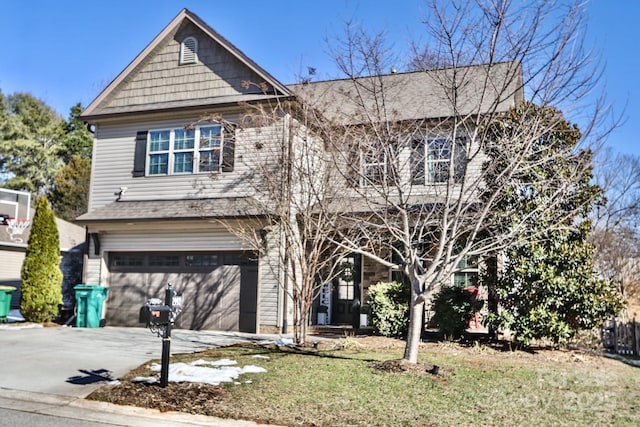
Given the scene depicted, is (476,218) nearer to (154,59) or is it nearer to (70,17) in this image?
(154,59)

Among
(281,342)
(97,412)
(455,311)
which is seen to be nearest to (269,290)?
(281,342)

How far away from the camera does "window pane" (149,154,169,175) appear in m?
15.6

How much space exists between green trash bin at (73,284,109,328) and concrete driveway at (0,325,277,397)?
598 millimetres

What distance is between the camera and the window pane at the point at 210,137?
49.3 ft

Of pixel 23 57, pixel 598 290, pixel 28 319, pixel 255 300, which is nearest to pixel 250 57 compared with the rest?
pixel 255 300

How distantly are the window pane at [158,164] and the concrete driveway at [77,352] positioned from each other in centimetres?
445

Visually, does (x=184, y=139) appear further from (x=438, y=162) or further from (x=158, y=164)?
(x=438, y=162)

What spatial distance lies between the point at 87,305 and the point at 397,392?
10542 millimetres

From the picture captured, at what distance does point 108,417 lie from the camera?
20.1 feet

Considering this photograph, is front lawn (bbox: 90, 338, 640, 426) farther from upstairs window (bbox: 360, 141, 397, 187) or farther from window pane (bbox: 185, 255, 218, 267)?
window pane (bbox: 185, 255, 218, 267)

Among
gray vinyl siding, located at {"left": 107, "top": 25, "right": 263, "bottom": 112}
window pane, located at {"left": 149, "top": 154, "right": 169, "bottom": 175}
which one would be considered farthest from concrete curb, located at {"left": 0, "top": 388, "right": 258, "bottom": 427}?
gray vinyl siding, located at {"left": 107, "top": 25, "right": 263, "bottom": 112}

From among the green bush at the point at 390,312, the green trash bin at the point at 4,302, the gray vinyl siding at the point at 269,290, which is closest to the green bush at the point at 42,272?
the green trash bin at the point at 4,302

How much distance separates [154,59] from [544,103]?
1190cm

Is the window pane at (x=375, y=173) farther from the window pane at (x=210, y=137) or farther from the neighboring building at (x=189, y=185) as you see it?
the window pane at (x=210, y=137)
